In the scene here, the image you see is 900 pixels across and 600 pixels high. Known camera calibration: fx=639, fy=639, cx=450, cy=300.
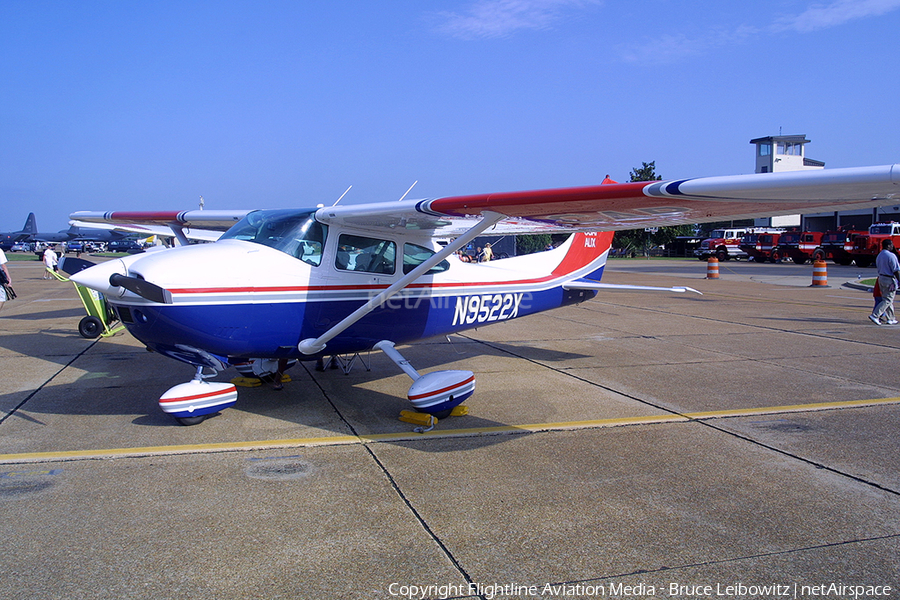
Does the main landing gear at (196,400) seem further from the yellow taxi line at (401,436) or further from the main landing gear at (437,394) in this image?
the main landing gear at (437,394)

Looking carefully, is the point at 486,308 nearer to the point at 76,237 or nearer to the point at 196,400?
the point at 196,400

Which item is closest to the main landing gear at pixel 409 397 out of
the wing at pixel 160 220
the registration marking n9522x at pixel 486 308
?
the registration marking n9522x at pixel 486 308

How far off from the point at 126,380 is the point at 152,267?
→ 305cm

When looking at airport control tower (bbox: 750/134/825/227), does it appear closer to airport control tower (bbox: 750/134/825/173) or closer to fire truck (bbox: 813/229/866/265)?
airport control tower (bbox: 750/134/825/173)

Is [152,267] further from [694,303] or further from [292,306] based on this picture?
[694,303]

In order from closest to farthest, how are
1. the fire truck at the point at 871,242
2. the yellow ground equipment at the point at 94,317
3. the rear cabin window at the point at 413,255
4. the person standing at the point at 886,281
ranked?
the rear cabin window at the point at 413,255
the yellow ground equipment at the point at 94,317
the person standing at the point at 886,281
the fire truck at the point at 871,242

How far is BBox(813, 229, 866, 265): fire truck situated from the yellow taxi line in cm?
3192

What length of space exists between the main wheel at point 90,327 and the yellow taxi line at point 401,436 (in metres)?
6.89

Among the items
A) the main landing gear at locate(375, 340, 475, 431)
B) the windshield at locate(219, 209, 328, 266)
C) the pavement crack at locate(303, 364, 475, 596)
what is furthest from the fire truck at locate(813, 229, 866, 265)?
the pavement crack at locate(303, 364, 475, 596)

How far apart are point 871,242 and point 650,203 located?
33286mm

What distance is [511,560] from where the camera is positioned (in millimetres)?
3354

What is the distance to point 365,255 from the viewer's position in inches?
263

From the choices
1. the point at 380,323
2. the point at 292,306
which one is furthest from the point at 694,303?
the point at 292,306

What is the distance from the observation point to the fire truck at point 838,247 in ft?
111
